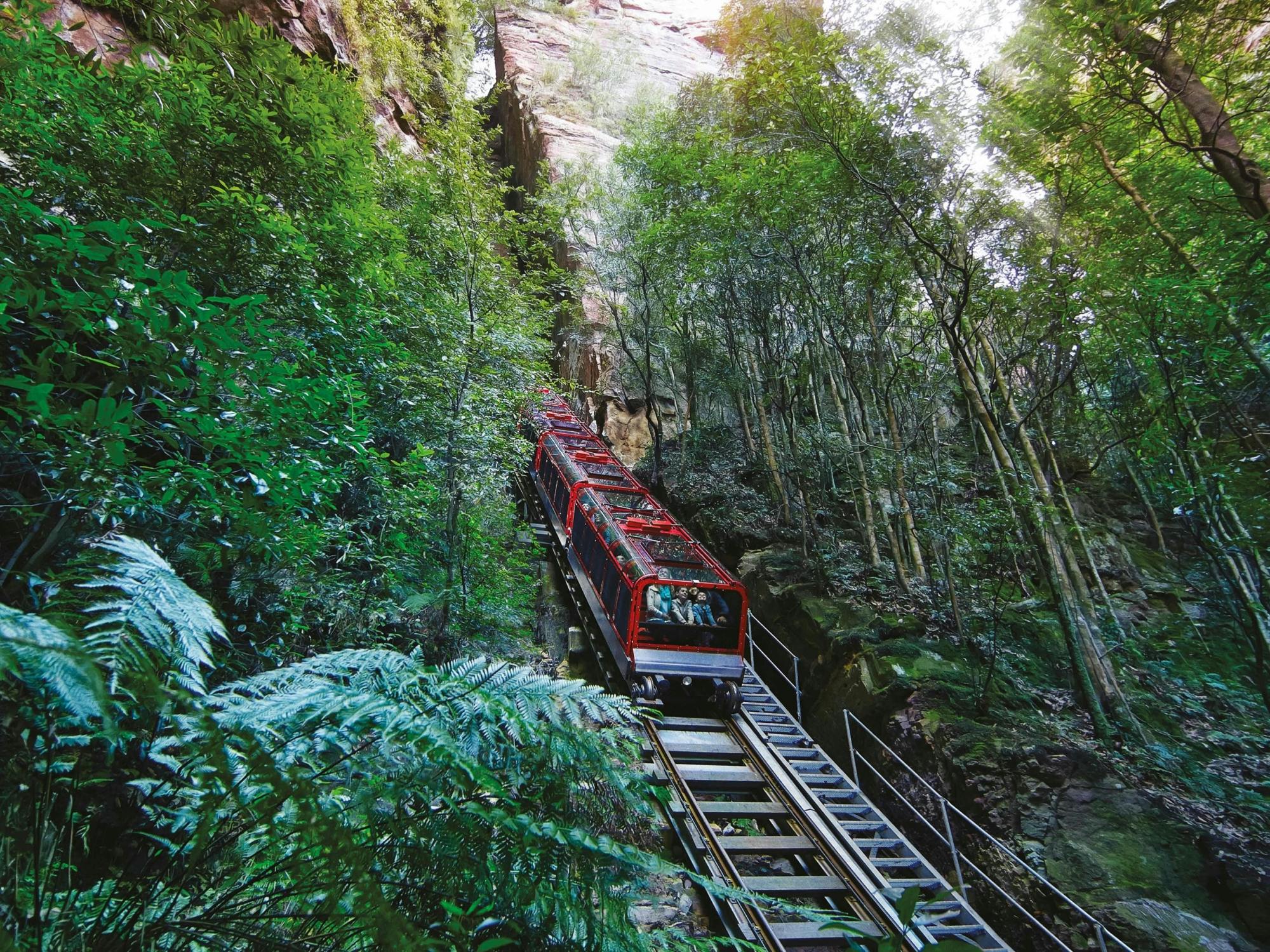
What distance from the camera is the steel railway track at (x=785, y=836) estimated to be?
4734 mm

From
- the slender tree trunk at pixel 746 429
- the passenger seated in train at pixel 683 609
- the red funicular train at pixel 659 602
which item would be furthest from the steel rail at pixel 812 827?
the slender tree trunk at pixel 746 429

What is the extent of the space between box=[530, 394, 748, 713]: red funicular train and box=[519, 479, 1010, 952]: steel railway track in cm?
57

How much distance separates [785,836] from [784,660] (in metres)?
4.39

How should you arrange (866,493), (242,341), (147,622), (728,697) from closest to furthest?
1. (147,622)
2. (242,341)
3. (728,697)
4. (866,493)

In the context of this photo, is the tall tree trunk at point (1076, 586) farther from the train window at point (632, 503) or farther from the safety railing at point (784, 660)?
the train window at point (632, 503)

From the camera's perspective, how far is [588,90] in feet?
90.8

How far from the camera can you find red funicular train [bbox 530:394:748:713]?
7.86 metres

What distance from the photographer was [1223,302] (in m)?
5.89

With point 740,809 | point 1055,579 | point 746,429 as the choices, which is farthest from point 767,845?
point 746,429

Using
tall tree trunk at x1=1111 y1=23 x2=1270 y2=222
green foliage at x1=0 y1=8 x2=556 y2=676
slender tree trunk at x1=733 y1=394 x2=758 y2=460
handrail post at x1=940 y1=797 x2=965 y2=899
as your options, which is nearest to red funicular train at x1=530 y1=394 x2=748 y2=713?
green foliage at x1=0 y1=8 x2=556 y2=676

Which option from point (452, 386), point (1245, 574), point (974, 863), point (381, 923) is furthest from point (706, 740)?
point (1245, 574)

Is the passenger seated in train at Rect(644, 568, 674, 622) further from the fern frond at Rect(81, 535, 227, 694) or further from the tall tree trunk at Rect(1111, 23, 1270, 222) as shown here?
the tall tree trunk at Rect(1111, 23, 1270, 222)

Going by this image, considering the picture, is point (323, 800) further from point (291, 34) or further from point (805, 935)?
point (291, 34)

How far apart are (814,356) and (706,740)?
31.0 ft
